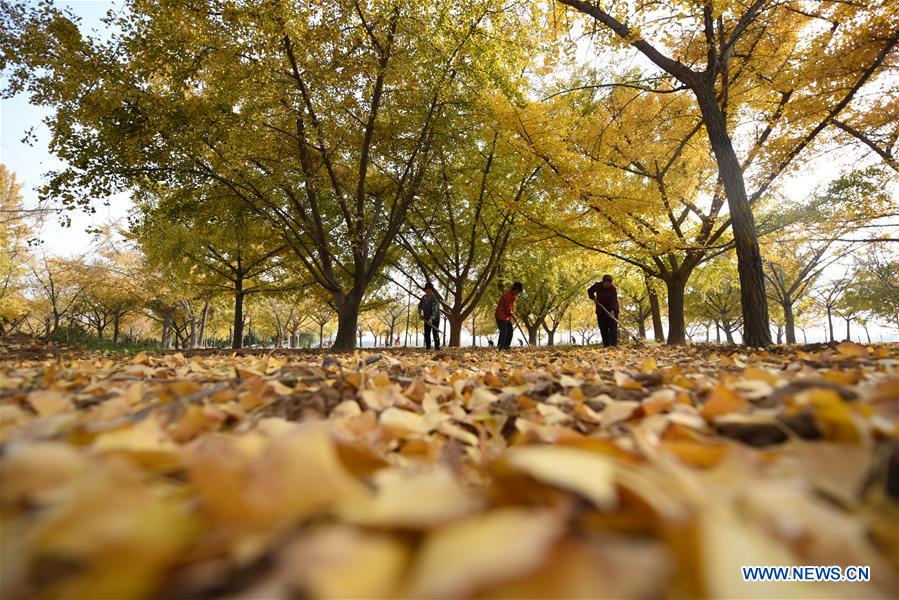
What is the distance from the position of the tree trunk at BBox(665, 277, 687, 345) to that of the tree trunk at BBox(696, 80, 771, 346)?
5.11 m

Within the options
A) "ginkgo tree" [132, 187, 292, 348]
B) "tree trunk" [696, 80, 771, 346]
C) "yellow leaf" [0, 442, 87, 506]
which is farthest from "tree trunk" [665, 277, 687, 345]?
"yellow leaf" [0, 442, 87, 506]

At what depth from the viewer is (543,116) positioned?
691cm

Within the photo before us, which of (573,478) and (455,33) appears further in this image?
(455,33)

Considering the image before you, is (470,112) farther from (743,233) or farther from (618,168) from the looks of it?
(743,233)

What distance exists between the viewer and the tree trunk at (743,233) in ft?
17.4

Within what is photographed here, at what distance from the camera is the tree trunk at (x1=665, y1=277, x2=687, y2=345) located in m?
10.3

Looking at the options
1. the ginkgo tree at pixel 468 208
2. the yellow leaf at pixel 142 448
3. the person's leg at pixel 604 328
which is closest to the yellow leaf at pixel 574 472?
the yellow leaf at pixel 142 448

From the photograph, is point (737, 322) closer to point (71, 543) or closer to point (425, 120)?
point (425, 120)

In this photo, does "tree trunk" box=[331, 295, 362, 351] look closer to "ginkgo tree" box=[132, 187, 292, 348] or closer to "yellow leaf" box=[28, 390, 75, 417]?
"ginkgo tree" box=[132, 187, 292, 348]

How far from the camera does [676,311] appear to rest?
1056 centimetres

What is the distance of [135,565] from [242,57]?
7.60 meters

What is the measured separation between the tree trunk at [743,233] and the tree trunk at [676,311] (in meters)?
5.11

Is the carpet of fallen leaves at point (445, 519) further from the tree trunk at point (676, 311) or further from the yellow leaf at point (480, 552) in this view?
the tree trunk at point (676, 311)

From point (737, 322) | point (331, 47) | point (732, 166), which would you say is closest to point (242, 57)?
point (331, 47)
